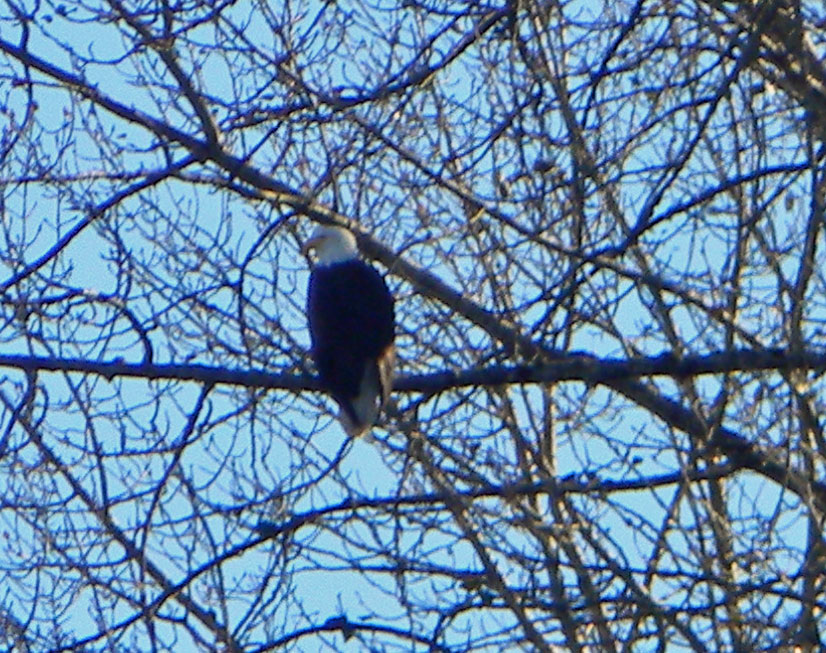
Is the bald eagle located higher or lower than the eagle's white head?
lower

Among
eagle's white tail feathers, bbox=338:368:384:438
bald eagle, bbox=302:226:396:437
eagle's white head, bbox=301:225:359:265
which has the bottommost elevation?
eagle's white tail feathers, bbox=338:368:384:438

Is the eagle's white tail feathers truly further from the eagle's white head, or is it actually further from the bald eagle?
the eagle's white head

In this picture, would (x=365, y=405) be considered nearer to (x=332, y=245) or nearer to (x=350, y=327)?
(x=350, y=327)

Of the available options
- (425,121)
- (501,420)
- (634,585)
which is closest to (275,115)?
(425,121)

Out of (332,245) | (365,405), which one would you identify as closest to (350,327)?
(365,405)

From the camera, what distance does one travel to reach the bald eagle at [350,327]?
757cm

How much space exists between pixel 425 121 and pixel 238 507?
5.92 feet

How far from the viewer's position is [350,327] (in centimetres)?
783

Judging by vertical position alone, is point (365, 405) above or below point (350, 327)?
below

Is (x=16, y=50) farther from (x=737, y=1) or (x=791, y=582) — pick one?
(x=791, y=582)

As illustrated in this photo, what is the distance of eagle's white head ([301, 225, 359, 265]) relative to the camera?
8.12 meters

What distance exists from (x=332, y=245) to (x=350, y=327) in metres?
0.43

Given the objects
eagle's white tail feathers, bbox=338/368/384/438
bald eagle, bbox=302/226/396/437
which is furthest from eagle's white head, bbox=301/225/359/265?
→ eagle's white tail feathers, bbox=338/368/384/438

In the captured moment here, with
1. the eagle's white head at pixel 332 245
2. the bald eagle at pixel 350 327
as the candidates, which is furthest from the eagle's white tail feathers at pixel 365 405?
the eagle's white head at pixel 332 245
